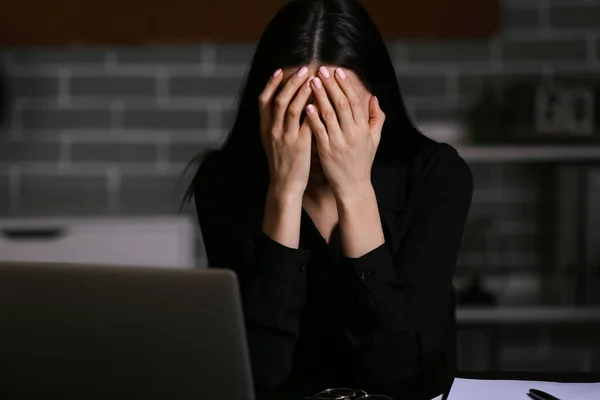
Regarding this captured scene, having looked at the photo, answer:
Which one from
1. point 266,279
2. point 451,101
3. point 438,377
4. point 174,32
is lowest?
point 438,377

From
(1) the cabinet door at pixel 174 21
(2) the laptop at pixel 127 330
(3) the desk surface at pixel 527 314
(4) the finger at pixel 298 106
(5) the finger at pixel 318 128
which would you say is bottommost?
(3) the desk surface at pixel 527 314

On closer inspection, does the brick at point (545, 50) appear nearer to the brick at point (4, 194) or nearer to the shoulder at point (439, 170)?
the shoulder at point (439, 170)

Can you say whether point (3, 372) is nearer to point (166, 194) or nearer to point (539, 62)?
point (166, 194)

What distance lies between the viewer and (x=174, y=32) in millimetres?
2713

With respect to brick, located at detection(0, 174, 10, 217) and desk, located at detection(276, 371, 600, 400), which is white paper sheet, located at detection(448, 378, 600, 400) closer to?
desk, located at detection(276, 371, 600, 400)

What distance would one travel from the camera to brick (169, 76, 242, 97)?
280 centimetres

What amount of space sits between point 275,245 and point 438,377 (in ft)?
1.00

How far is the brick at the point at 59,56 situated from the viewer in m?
2.75

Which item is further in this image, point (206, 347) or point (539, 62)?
point (539, 62)

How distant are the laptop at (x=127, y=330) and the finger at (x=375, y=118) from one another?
65 centimetres

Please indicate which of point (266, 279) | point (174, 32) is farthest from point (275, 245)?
point (174, 32)

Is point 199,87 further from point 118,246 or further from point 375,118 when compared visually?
point 375,118

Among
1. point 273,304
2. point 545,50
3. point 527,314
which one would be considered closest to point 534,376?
point 273,304

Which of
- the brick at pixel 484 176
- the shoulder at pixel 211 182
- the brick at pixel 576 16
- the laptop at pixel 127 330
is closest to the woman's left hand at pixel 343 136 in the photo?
the shoulder at pixel 211 182
